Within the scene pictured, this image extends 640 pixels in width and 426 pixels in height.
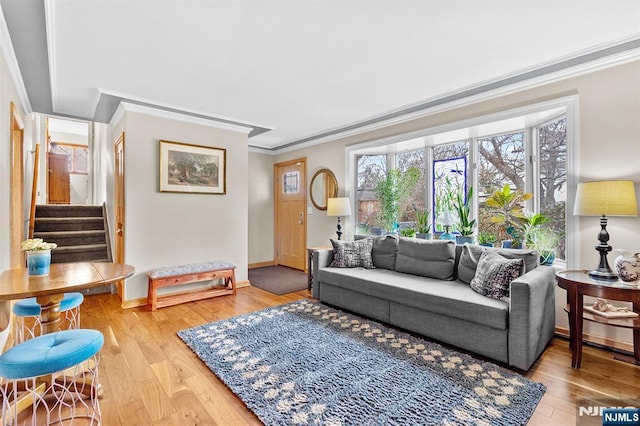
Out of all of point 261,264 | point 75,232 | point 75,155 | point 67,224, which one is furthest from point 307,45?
point 75,155

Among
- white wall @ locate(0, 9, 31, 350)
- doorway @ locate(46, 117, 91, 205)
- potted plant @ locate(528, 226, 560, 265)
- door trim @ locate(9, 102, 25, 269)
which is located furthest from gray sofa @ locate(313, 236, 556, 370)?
doorway @ locate(46, 117, 91, 205)

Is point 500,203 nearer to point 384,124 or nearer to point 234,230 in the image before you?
point 384,124

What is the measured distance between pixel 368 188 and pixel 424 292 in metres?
2.46

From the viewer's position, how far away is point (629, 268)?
2.11 metres

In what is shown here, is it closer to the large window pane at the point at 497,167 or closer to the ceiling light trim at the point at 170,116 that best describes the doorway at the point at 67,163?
the ceiling light trim at the point at 170,116

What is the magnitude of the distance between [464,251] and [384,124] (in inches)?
82.2

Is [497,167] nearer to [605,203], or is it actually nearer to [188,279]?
[605,203]

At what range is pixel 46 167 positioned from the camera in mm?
6129

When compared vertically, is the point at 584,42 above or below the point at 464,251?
above

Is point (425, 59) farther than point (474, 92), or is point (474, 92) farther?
point (474, 92)

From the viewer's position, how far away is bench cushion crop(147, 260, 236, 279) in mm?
3496

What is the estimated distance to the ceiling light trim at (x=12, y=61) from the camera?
2074 millimetres

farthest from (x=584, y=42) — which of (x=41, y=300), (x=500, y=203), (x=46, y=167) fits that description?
(x=46, y=167)

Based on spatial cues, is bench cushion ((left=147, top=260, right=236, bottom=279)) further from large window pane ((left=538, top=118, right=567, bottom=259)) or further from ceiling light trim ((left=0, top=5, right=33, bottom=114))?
large window pane ((left=538, top=118, right=567, bottom=259))
